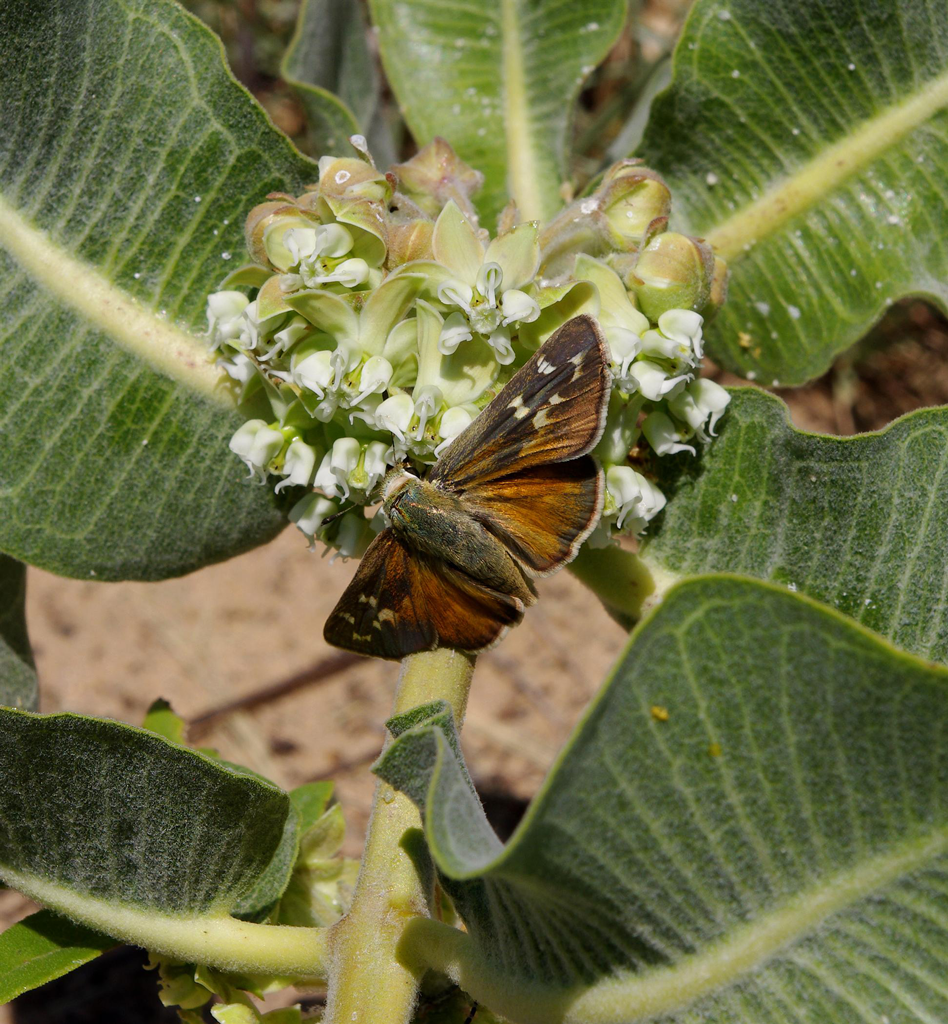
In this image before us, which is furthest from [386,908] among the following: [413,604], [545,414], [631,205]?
[631,205]

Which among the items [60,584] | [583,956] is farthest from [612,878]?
[60,584]

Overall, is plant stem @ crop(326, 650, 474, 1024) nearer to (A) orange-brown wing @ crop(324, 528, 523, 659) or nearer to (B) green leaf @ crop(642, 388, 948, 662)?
(A) orange-brown wing @ crop(324, 528, 523, 659)

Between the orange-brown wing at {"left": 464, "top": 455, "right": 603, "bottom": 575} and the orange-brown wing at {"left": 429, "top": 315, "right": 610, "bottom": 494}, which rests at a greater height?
the orange-brown wing at {"left": 429, "top": 315, "right": 610, "bottom": 494}

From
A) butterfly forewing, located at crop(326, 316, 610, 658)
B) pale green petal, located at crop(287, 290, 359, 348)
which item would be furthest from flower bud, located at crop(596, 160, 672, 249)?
pale green petal, located at crop(287, 290, 359, 348)

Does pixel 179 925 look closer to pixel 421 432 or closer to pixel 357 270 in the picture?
pixel 421 432

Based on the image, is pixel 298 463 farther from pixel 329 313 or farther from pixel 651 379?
pixel 651 379

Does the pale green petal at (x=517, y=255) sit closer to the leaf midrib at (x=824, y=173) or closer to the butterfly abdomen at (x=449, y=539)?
the butterfly abdomen at (x=449, y=539)

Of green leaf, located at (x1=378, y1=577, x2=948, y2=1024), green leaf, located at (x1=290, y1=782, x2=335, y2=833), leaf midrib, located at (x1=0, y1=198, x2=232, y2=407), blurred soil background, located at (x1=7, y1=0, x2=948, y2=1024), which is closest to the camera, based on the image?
green leaf, located at (x1=378, y1=577, x2=948, y2=1024)
